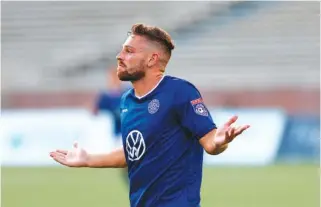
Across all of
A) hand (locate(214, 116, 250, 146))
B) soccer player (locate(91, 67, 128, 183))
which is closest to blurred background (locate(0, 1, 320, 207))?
soccer player (locate(91, 67, 128, 183))

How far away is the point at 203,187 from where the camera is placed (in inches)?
573

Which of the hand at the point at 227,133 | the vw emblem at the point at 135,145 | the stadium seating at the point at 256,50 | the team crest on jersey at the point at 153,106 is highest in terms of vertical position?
the team crest on jersey at the point at 153,106

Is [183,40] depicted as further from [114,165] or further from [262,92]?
[114,165]

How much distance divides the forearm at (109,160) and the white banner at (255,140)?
1228 cm

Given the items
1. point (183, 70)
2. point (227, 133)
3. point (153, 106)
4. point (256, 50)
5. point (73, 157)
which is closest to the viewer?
point (227, 133)

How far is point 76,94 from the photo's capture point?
2455 cm

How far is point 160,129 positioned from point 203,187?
28.9 ft

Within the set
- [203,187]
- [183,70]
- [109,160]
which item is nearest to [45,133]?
[183,70]

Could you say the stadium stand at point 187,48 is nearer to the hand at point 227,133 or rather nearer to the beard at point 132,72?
the beard at point 132,72

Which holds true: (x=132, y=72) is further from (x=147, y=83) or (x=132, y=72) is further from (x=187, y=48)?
(x=187, y=48)

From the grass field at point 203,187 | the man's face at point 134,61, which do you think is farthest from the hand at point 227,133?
the grass field at point 203,187

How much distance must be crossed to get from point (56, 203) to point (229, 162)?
7.39 m

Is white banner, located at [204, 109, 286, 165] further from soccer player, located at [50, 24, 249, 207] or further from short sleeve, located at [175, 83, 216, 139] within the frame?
short sleeve, located at [175, 83, 216, 139]

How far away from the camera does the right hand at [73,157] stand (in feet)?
21.1
